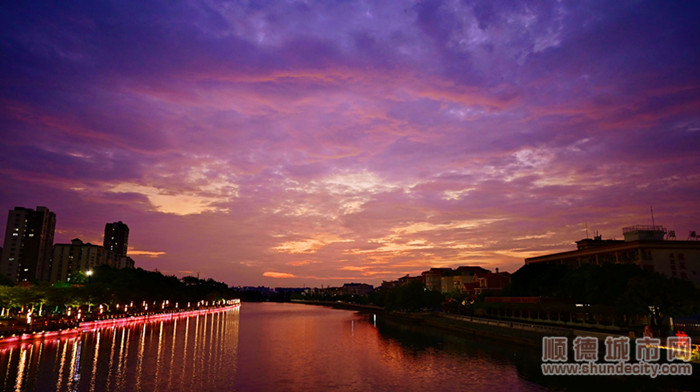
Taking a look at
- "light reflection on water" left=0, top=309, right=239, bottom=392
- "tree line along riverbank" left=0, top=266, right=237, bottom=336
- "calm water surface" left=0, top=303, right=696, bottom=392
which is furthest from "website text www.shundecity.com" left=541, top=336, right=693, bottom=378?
"tree line along riverbank" left=0, top=266, right=237, bottom=336

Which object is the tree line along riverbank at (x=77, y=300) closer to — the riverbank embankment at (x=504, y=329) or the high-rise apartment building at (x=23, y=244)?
the riverbank embankment at (x=504, y=329)

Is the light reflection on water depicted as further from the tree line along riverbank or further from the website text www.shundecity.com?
the website text www.shundecity.com

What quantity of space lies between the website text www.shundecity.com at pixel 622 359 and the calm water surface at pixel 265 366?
208 cm

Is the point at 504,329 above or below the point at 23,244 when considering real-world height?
below

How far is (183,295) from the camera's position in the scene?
172125 millimetres

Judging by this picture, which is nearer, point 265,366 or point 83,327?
point 265,366

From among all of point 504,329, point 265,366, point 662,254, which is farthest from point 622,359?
point 662,254

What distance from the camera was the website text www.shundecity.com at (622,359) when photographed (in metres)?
37.1

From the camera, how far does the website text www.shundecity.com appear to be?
37.1 metres

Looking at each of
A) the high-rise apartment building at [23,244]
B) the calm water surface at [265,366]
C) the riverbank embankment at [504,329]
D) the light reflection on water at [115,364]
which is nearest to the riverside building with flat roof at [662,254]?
the riverbank embankment at [504,329]

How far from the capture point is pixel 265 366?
47.3 metres

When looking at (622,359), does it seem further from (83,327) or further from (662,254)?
(83,327)

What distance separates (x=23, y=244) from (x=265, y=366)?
623ft

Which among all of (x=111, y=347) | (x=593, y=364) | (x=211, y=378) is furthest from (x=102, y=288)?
(x=593, y=364)
